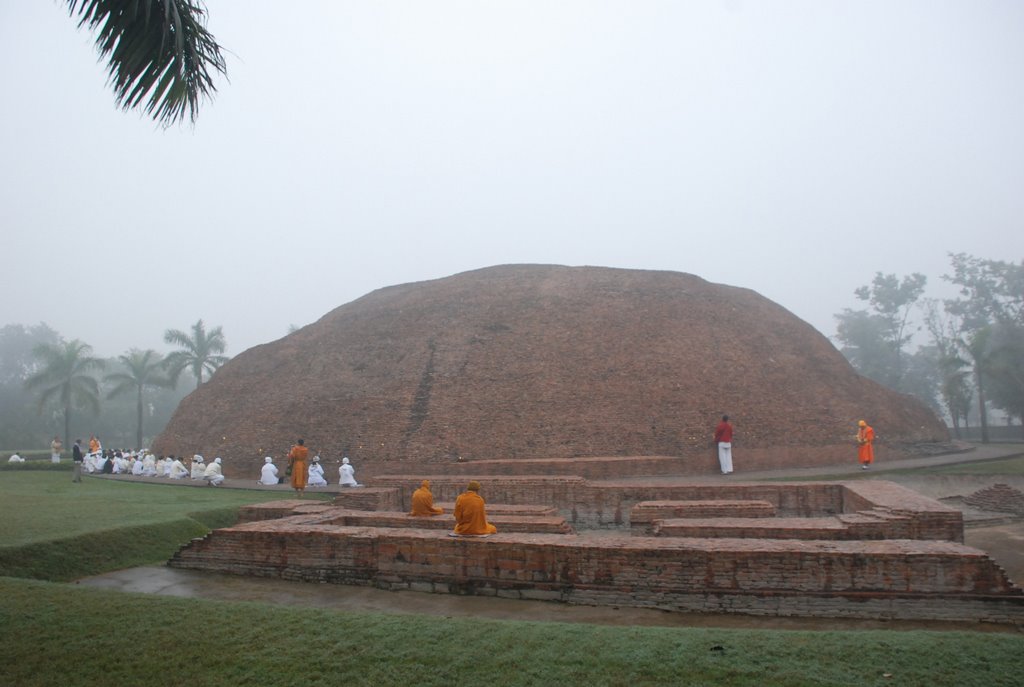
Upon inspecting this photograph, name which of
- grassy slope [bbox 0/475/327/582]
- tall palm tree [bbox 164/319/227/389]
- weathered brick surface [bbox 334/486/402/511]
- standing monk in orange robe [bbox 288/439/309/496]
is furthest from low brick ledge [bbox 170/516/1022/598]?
tall palm tree [bbox 164/319/227/389]

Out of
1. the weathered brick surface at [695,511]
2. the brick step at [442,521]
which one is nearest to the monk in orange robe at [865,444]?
the weathered brick surface at [695,511]

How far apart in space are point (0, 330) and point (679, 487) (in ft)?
268

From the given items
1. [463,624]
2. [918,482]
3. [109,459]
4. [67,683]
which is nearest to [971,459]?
[918,482]

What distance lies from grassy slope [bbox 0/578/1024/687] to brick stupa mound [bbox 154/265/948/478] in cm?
1320

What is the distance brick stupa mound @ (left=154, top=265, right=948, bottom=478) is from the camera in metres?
18.0

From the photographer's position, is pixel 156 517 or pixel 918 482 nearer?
pixel 156 517

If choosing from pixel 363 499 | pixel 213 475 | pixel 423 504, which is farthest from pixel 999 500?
pixel 213 475

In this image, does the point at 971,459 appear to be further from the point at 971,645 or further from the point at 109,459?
the point at 109,459

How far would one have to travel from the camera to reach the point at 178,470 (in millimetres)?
19203

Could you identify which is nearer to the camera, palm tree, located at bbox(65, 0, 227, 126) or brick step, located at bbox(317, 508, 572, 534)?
palm tree, located at bbox(65, 0, 227, 126)

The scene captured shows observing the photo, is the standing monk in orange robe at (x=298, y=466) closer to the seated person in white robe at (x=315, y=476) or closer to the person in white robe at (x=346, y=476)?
the person in white robe at (x=346, y=476)

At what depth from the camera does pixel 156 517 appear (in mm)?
9047

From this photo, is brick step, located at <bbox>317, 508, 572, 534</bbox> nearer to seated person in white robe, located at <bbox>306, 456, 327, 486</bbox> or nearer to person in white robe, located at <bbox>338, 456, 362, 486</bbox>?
person in white robe, located at <bbox>338, 456, 362, 486</bbox>

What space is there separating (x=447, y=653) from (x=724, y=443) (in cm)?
1390
